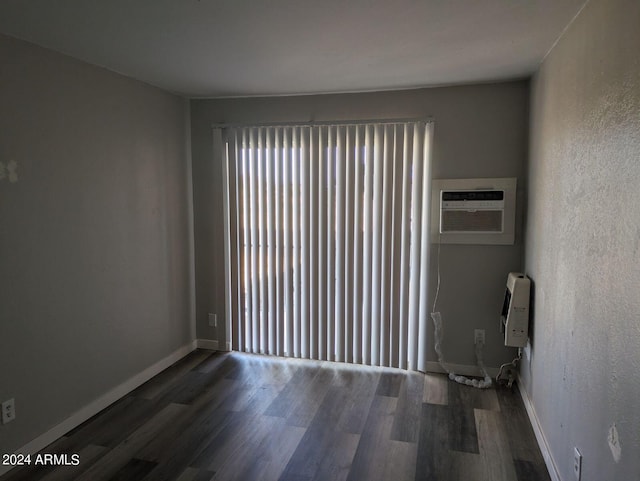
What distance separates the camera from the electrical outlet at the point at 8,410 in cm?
231

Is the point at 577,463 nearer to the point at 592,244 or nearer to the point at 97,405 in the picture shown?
the point at 592,244

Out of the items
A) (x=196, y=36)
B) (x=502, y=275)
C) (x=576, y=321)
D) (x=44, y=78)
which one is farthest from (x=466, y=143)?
(x=44, y=78)

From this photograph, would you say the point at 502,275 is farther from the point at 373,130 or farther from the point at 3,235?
the point at 3,235

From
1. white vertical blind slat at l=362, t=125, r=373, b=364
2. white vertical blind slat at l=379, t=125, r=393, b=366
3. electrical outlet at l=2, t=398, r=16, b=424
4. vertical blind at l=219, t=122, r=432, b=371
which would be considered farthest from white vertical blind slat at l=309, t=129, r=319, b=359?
electrical outlet at l=2, t=398, r=16, b=424

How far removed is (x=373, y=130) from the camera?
353 centimetres

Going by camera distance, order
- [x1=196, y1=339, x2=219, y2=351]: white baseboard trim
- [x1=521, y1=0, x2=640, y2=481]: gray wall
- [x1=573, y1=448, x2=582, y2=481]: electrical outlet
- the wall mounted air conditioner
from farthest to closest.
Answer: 1. [x1=196, y1=339, x2=219, y2=351]: white baseboard trim
2. the wall mounted air conditioner
3. [x1=573, y1=448, x2=582, y2=481]: electrical outlet
4. [x1=521, y1=0, x2=640, y2=481]: gray wall

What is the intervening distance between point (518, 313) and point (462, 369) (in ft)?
2.78

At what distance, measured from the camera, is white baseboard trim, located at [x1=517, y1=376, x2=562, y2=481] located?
2240 mm

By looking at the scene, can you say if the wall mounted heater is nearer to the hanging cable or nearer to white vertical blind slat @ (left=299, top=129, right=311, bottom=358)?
the hanging cable

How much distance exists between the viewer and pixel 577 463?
6.11 ft

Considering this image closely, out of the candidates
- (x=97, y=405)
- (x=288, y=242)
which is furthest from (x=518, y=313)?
(x=97, y=405)

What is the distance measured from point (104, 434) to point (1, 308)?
0.98 m

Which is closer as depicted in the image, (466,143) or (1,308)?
(1,308)

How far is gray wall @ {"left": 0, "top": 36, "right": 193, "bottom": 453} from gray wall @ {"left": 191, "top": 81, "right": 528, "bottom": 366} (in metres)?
1.06
